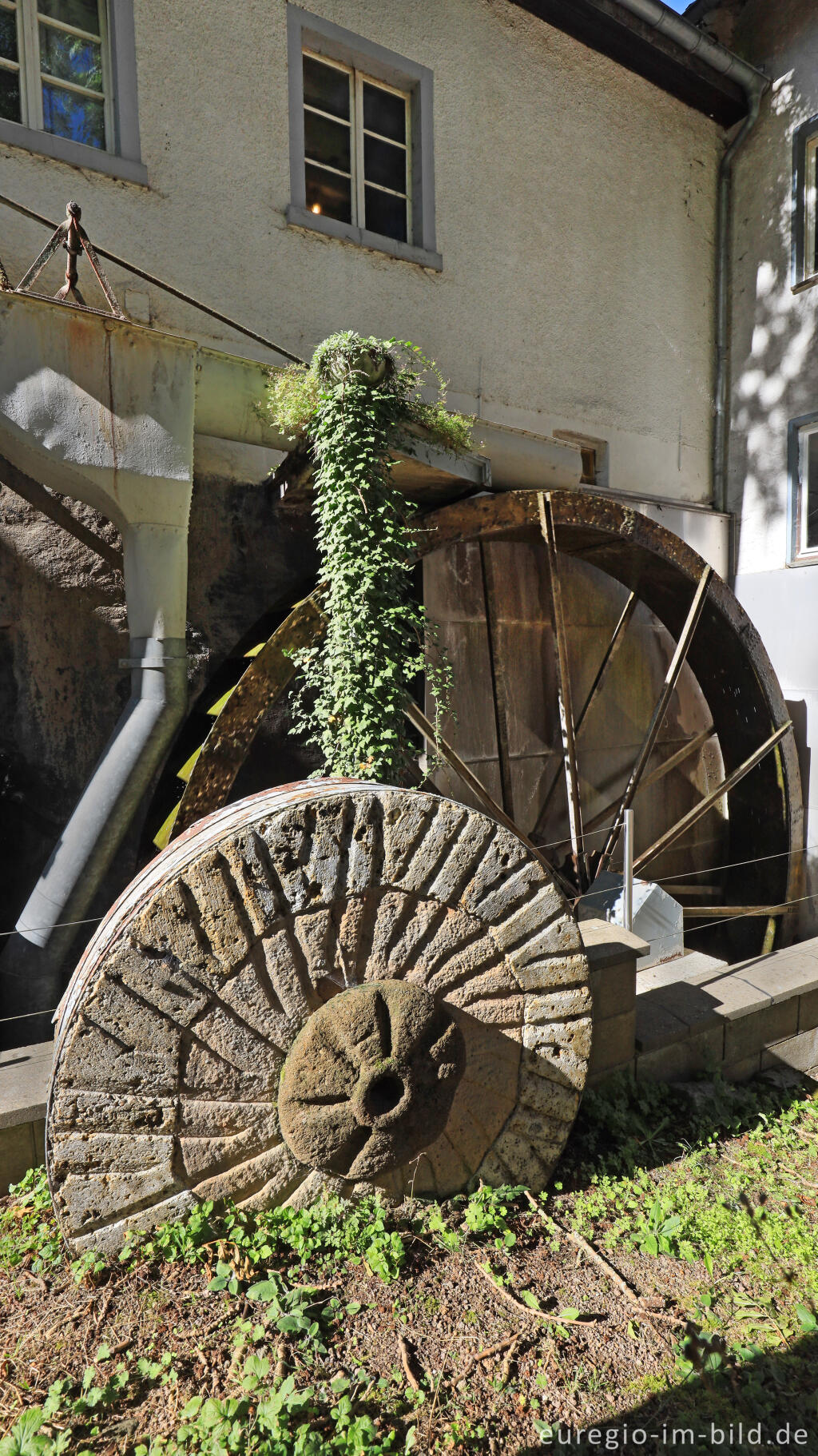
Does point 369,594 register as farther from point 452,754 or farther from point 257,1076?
point 257,1076

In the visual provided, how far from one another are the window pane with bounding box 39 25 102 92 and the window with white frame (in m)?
5.71

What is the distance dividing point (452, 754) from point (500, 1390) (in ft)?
10.3

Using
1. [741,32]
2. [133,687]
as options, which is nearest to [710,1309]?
[133,687]

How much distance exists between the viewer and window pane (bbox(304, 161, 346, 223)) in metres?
5.47

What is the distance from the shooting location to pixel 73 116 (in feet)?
15.1

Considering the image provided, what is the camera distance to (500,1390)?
2.25 meters

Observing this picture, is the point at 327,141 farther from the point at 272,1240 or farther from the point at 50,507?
the point at 272,1240

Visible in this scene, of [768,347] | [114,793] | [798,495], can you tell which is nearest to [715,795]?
[798,495]

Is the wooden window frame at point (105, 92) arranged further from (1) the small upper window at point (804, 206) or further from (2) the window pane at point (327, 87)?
(1) the small upper window at point (804, 206)

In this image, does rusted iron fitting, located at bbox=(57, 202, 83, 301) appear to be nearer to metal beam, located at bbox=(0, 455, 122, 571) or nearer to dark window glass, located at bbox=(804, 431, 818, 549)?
metal beam, located at bbox=(0, 455, 122, 571)

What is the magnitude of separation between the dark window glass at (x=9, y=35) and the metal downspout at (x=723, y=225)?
5.20m

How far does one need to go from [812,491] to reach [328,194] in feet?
15.0

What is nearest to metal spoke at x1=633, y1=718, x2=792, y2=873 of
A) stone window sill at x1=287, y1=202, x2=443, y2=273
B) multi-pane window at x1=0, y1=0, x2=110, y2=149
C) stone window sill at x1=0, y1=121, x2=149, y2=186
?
stone window sill at x1=287, y1=202, x2=443, y2=273

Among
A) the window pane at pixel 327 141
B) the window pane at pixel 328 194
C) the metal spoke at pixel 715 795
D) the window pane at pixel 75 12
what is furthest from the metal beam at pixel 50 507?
the metal spoke at pixel 715 795
